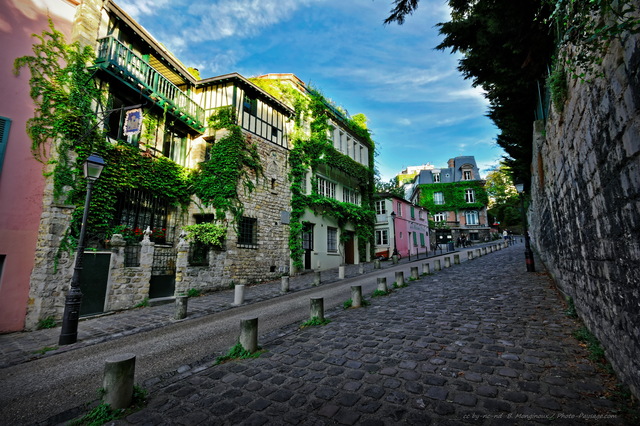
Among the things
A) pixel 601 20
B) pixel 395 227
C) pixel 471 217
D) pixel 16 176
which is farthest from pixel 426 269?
pixel 471 217

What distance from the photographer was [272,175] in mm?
15891

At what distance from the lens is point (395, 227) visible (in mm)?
27672

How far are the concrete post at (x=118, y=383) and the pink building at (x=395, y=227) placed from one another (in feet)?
75.4

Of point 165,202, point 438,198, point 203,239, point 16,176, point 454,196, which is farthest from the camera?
point 438,198

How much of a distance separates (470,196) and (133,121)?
44.7 metres

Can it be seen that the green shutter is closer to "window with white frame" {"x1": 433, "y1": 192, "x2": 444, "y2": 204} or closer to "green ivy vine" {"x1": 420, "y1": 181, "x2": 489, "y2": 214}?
"green ivy vine" {"x1": 420, "y1": 181, "x2": 489, "y2": 214}

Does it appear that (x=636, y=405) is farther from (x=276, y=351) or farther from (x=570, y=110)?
(x=276, y=351)

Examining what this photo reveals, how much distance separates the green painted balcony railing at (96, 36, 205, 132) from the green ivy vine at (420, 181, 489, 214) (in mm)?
38650

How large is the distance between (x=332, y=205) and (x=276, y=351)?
14767 millimetres

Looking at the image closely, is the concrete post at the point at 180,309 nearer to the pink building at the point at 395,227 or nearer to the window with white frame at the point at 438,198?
the pink building at the point at 395,227

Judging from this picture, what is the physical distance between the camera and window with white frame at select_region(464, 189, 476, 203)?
141 ft

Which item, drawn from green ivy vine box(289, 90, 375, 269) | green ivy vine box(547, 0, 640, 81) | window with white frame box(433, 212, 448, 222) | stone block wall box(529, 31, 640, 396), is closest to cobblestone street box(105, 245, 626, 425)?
stone block wall box(529, 31, 640, 396)

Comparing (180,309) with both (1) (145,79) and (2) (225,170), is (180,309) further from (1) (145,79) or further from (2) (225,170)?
(1) (145,79)

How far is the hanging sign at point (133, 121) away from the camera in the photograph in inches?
373
